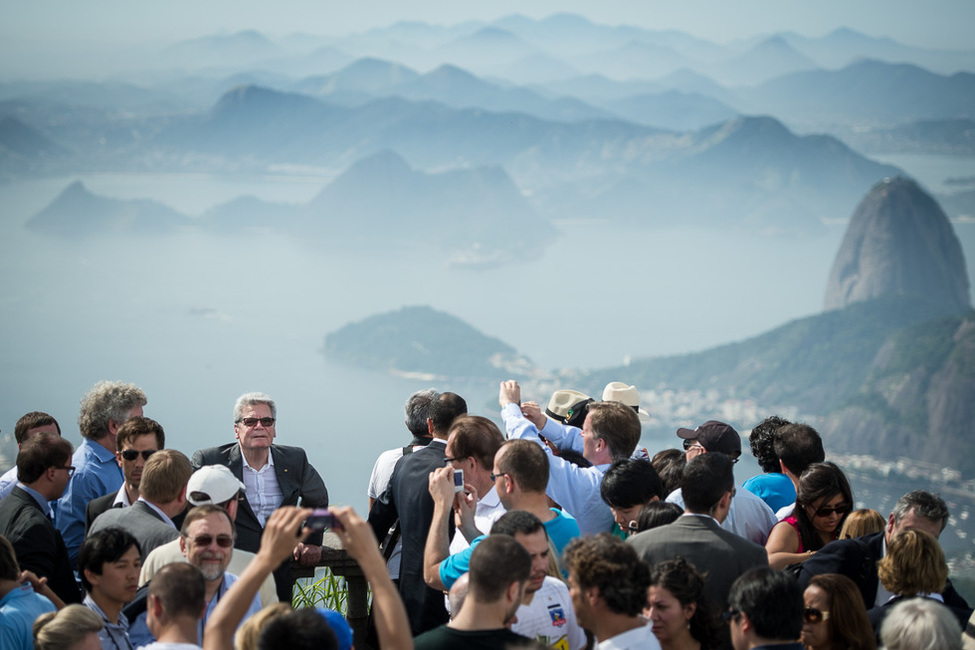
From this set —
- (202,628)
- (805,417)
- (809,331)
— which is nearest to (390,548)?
(202,628)

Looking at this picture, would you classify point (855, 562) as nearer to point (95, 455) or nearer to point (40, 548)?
point (40, 548)

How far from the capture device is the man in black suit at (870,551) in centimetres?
406

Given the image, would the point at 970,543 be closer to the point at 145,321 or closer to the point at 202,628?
the point at 202,628

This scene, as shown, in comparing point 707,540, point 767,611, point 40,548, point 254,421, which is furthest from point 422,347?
point 767,611

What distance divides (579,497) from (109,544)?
242 cm

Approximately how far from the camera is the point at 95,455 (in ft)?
17.1

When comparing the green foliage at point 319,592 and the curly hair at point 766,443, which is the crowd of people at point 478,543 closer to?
the curly hair at point 766,443

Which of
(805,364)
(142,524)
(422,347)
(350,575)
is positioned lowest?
(805,364)

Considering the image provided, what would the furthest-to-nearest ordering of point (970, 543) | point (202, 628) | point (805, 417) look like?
point (805, 417), point (970, 543), point (202, 628)

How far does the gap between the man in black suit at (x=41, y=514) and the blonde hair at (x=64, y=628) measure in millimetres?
1062

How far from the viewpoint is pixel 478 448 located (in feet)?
14.4

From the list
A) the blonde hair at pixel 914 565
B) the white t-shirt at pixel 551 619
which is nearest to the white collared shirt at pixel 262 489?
the white t-shirt at pixel 551 619

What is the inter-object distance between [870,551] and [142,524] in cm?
342

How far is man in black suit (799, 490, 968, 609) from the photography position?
4059 millimetres
